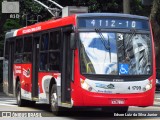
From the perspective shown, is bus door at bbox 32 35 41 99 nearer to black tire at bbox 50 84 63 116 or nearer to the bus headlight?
black tire at bbox 50 84 63 116

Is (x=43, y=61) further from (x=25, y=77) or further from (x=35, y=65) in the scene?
(x=25, y=77)

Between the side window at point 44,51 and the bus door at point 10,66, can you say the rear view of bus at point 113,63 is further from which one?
the bus door at point 10,66

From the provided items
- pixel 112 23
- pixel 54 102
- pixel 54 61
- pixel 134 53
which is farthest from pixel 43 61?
pixel 134 53

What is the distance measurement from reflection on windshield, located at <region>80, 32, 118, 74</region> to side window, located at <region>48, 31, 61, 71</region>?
165 cm

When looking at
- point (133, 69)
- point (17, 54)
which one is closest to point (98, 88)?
point (133, 69)

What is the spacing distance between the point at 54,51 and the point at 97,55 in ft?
7.85

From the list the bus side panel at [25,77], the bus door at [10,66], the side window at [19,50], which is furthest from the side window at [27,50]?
the bus door at [10,66]

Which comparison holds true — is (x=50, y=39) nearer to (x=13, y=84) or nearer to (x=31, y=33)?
(x=31, y=33)

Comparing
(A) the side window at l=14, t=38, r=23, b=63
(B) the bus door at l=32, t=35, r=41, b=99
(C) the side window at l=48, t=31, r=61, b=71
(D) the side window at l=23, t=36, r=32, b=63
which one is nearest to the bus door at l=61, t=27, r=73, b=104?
(C) the side window at l=48, t=31, r=61, b=71

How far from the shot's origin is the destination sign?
15711 millimetres

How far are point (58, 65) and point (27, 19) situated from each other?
34.6 metres

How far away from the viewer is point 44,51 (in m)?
18.4

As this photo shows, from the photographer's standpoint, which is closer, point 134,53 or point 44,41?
point 134,53

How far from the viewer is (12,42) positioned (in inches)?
924
